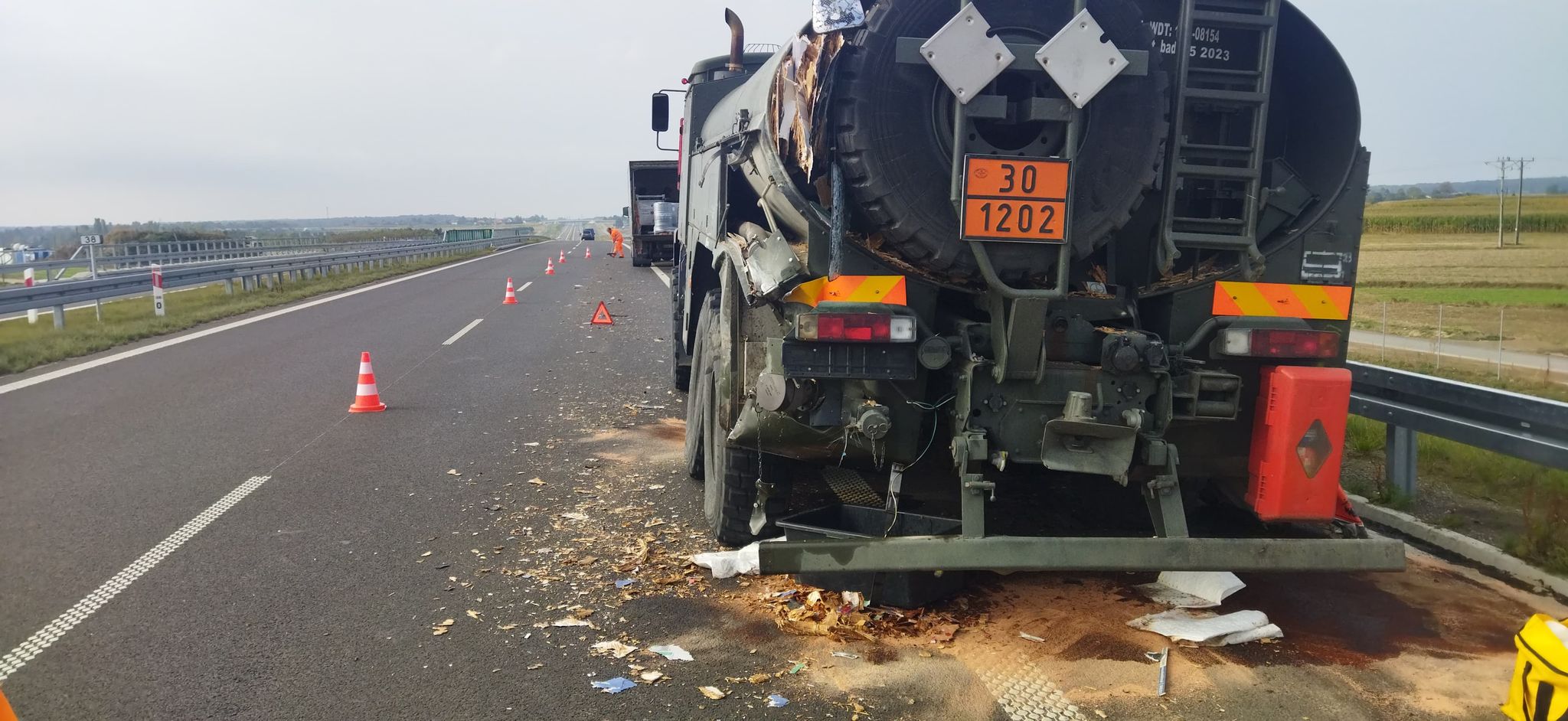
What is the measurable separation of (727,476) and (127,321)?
1567cm

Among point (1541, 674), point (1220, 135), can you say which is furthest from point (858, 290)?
point (1541, 674)

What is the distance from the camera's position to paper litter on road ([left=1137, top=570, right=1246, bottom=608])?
4574 millimetres

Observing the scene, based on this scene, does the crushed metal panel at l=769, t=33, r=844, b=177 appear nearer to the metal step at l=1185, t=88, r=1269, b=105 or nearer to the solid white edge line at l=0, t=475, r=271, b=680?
the metal step at l=1185, t=88, r=1269, b=105

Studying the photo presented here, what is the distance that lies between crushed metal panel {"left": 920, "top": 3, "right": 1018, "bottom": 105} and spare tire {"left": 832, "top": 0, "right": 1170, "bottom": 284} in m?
0.16

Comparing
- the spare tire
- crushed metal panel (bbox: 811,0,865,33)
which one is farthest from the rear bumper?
crushed metal panel (bbox: 811,0,865,33)

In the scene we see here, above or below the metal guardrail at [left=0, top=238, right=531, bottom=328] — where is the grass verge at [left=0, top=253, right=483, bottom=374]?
below

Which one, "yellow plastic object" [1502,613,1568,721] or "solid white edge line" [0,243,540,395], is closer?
"yellow plastic object" [1502,613,1568,721]

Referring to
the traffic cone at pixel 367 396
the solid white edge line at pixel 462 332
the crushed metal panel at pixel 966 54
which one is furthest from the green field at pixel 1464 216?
the crushed metal panel at pixel 966 54

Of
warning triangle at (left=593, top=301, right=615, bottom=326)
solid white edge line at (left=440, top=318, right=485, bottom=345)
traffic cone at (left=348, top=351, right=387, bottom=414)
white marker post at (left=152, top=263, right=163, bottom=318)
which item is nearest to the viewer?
traffic cone at (left=348, top=351, right=387, bottom=414)

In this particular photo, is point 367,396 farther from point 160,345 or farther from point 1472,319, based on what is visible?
point 1472,319

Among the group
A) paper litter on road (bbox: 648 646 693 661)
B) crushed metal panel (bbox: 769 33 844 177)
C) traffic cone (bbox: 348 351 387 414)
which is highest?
crushed metal panel (bbox: 769 33 844 177)

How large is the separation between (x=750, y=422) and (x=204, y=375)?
8.79 m

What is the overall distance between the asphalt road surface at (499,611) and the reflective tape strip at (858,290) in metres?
1.43

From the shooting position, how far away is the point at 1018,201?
3941 millimetres
